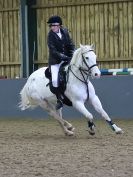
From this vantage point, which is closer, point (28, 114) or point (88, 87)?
point (88, 87)

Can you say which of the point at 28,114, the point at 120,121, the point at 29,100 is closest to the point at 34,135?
the point at 29,100

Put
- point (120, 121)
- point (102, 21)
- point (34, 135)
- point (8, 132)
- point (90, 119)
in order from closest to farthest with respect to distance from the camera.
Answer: point (90, 119), point (34, 135), point (8, 132), point (120, 121), point (102, 21)

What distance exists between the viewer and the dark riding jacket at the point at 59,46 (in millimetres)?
10414

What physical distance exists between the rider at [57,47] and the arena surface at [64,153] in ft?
3.59

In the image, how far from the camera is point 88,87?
10.2m

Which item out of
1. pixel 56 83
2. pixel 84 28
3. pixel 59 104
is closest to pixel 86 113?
pixel 59 104

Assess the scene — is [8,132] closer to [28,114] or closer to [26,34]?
[28,114]

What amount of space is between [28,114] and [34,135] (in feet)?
15.3

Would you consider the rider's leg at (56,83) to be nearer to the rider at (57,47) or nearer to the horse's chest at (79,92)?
the rider at (57,47)

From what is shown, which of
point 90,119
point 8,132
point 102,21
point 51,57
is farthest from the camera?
point 102,21

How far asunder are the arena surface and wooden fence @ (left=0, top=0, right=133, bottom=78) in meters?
5.63

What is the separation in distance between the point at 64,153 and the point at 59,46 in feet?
9.67

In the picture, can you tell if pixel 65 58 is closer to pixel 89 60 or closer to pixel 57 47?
pixel 57 47

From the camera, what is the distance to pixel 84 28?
18219mm
